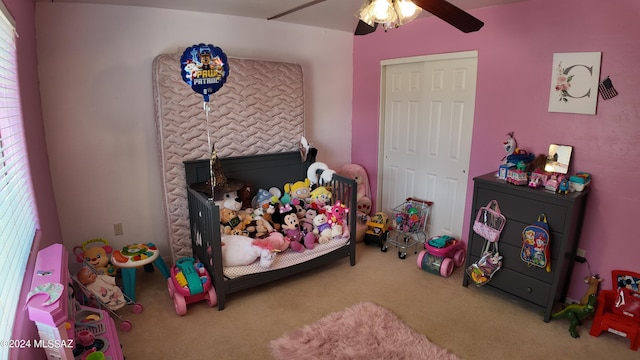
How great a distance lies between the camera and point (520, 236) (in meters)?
2.70

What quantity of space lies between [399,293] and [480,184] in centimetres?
109

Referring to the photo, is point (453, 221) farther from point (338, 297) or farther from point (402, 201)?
point (338, 297)

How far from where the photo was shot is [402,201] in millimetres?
4180

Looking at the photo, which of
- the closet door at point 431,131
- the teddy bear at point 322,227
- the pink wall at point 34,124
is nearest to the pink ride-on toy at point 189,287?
the pink wall at point 34,124

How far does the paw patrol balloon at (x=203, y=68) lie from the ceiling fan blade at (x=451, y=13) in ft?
4.95

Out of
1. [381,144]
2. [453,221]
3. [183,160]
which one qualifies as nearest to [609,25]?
[453,221]

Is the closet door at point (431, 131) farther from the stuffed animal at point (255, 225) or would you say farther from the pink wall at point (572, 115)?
the stuffed animal at point (255, 225)

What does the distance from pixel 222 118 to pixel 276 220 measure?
1052mm

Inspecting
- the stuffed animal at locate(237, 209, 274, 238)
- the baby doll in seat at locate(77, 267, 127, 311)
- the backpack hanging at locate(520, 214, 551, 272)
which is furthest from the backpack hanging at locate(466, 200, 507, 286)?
the baby doll in seat at locate(77, 267, 127, 311)

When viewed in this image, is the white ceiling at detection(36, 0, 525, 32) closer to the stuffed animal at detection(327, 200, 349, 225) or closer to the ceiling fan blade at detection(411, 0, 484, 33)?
the ceiling fan blade at detection(411, 0, 484, 33)

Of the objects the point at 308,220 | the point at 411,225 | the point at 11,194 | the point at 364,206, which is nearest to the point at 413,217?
the point at 411,225

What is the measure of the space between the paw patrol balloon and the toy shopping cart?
2.22 meters

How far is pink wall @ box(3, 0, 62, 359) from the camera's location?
217 cm

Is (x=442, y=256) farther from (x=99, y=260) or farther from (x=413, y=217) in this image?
(x=99, y=260)
